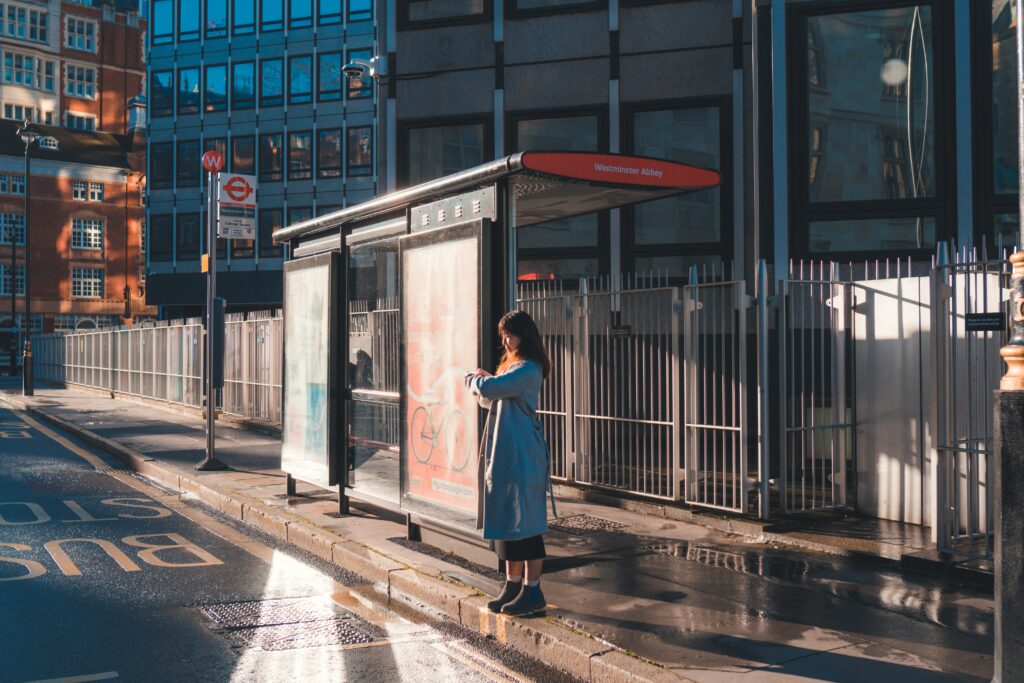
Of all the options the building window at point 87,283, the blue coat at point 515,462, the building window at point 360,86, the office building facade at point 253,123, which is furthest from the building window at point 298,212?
the blue coat at point 515,462

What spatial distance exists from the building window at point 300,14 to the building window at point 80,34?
42.0m

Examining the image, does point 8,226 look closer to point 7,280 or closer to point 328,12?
point 7,280

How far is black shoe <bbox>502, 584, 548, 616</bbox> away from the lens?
5.74m

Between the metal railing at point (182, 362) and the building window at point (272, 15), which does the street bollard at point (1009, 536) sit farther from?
the building window at point (272, 15)

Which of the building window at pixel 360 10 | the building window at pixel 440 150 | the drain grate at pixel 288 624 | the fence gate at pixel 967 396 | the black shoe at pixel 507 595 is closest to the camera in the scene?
Result: the drain grate at pixel 288 624

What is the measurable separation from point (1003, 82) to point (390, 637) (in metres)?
9.40

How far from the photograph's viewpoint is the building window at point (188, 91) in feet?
154

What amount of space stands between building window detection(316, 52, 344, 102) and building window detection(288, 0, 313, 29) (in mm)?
1767

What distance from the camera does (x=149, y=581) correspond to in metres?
7.04

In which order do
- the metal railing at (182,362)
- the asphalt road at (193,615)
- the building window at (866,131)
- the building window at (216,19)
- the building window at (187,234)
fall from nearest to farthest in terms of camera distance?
1. the asphalt road at (193,615)
2. the building window at (866,131)
3. the metal railing at (182,362)
4. the building window at (216,19)
5. the building window at (187,234)

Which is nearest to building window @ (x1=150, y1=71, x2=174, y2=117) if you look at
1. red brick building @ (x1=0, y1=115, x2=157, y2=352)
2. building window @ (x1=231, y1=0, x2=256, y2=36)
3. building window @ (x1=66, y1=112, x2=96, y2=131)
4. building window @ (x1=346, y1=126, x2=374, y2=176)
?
building window @ (x1=231, y1=0, x2=256, y2=36)

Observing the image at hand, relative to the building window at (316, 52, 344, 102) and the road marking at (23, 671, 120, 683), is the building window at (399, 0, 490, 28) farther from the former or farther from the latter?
the building window at (316, 52, 344, 102)

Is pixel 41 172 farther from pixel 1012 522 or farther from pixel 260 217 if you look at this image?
pixel 1012 522

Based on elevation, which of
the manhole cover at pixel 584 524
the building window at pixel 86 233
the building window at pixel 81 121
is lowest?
the manhole cover at pixel 584 524
